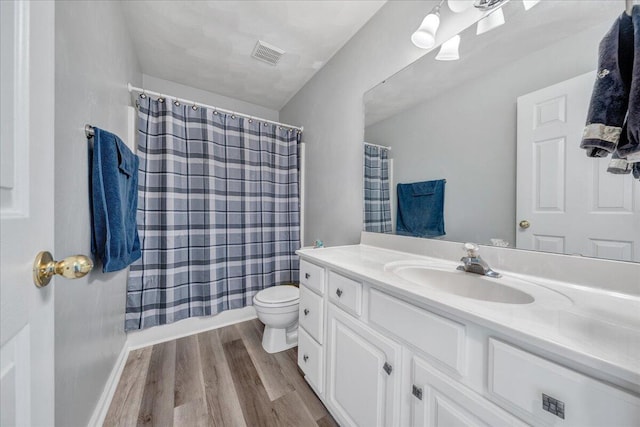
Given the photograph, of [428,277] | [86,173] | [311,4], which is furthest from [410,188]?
[86,173]

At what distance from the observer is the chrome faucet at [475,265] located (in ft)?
2.93

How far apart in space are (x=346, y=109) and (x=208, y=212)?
1.38 metres

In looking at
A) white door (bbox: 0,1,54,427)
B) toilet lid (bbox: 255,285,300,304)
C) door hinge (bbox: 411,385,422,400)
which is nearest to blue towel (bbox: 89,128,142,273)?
white door (bbox: 0,1,54,427)

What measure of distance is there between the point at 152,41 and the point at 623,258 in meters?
2.80

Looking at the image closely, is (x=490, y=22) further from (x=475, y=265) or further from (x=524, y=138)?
(x=475, y=265)

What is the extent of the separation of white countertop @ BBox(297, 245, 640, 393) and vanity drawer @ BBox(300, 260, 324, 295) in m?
0.32

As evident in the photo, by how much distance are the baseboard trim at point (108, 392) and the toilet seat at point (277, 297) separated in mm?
843

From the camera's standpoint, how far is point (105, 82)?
3.96 feet

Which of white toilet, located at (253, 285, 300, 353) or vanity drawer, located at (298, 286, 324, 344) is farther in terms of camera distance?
white toilet, located at (253, 285, 300, 353)

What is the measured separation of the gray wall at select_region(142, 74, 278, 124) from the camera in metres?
2.21

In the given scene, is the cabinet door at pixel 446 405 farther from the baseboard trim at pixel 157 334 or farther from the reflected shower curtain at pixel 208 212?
the reflected shower curtain at pixel 208 212

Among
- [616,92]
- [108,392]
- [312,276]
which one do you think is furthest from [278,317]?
[616,92]

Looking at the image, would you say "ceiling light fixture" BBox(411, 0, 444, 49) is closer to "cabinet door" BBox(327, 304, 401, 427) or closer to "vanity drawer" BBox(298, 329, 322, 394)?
"cabinet door" BBox(327, 304, 401, 427)

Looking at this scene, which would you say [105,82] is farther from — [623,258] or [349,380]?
[623,258]
